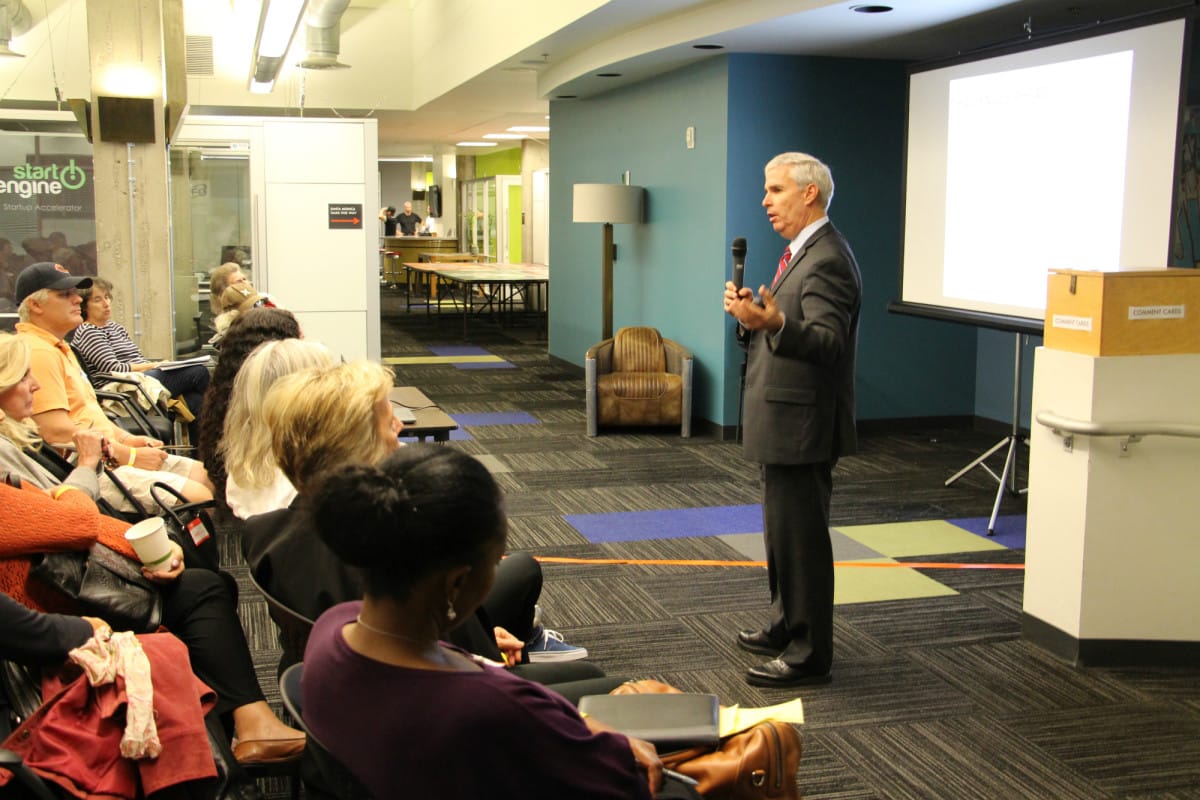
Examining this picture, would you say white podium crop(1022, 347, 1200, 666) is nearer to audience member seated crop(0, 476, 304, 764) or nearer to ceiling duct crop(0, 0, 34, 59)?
audience member seated crop(0, 476, 304, 764)

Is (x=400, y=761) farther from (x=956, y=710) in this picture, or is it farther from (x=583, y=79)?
(x=583, y=79)

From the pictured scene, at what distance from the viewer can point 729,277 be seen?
7562 millimetres

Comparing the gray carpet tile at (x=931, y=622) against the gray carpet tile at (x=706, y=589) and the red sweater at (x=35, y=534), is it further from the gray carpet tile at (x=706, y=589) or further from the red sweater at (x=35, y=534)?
the red sweater at (x=35, y=534)

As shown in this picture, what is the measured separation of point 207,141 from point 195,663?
6.22m

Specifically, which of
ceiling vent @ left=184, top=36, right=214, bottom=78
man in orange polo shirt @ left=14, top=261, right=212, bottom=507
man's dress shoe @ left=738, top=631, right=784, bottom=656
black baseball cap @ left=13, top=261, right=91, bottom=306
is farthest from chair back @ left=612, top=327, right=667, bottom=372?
ceiling vent @ left=184, top=36, right=214, bottom=78

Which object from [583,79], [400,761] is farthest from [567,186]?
[400,761]

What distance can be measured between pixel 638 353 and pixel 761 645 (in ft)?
14.2

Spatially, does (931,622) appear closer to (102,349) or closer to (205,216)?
(102,349)

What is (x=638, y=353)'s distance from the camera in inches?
315

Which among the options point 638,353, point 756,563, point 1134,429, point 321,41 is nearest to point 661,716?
point 1134,429

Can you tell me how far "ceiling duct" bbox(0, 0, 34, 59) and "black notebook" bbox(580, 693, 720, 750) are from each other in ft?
34.7

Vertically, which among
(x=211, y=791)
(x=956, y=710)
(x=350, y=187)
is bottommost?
(x=956, y=710)

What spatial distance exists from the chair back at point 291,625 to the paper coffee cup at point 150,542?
1.66 ft

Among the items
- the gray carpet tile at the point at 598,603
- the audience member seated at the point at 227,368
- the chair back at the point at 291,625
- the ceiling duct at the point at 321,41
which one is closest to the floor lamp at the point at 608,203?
the ceiling duct at the point at 321,41
